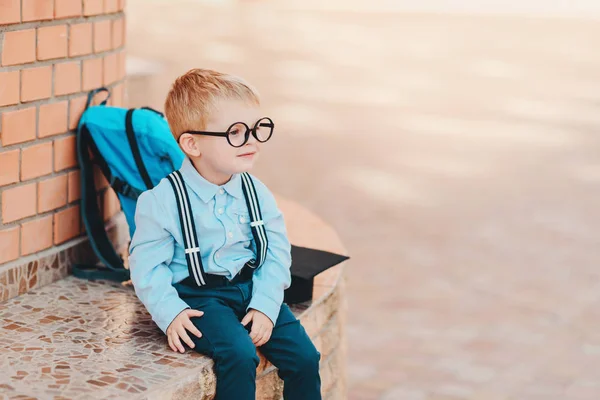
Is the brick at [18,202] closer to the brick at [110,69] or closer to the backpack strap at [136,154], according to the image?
the backpack strap at [136,154]

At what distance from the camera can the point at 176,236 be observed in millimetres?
2322

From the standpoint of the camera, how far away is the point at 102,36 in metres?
2.98

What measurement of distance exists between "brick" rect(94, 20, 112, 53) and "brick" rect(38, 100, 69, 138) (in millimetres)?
238

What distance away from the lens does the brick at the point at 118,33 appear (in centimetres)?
307

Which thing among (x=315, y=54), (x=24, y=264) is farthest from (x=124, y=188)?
(x=315, y=54)

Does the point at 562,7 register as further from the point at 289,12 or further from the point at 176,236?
the point at 176,236

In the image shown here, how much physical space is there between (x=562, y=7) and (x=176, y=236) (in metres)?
14.6

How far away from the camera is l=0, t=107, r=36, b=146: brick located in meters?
2.59

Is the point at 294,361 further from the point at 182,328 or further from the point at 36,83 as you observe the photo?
the point at 36,83

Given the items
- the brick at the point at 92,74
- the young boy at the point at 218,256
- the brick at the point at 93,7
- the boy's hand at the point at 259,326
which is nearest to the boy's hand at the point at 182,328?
the young boy at the point at 218,256

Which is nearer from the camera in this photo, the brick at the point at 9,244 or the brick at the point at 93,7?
the brick at the point at 9,244

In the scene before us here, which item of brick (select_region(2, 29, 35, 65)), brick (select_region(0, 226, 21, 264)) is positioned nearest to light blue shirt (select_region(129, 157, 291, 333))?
brick (select_region(0, 226, 21, 264))

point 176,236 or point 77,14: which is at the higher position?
point 77,14

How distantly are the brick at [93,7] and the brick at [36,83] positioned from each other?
0.24m
